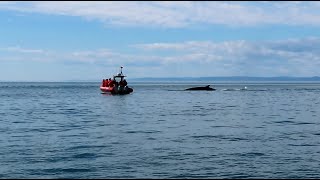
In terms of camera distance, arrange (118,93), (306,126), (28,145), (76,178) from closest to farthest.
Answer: (76,178) < (28,145) < (306,126) < (118,93)

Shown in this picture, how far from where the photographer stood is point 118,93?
390ft

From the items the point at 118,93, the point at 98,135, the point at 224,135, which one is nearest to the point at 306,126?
the point at 224,135

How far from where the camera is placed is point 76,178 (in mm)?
21031

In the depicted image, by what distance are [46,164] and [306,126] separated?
2727 centimetres

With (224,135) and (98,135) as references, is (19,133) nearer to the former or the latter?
(98,135)

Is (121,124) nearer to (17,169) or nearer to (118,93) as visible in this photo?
(17,169)

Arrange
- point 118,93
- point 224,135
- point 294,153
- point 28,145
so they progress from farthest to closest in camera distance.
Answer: point 118,93, point 224,135, point 28,145, point 294,153

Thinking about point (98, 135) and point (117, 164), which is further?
point (98, 135)

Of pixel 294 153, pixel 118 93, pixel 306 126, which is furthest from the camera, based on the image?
pixel 118 93

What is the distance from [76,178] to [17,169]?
3499 millimetres


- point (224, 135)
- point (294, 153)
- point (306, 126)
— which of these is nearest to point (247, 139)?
point (224, 135)

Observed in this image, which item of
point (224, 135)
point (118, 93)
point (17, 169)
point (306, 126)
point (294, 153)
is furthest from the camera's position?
point (118, 93)

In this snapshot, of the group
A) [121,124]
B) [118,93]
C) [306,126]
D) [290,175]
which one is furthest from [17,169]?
[118,93]

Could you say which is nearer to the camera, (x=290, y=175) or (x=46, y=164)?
(x=290, y=175)
